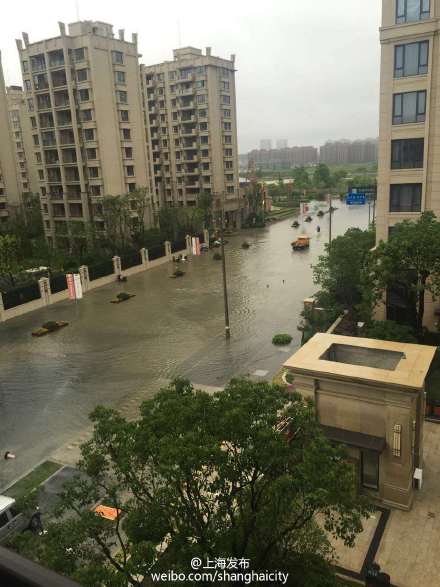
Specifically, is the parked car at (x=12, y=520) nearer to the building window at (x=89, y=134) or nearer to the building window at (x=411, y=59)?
the building window at (x=411, y=59)

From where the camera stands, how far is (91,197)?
65562mm

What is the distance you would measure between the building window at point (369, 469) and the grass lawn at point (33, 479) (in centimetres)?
1300

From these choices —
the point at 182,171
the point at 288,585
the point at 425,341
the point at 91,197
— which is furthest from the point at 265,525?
the point at 182,171

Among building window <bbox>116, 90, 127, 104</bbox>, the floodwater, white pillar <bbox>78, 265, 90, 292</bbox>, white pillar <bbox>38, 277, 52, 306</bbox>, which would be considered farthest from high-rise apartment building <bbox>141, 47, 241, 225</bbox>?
white pillar <bbox>38, 277, 52, 306</bbox>

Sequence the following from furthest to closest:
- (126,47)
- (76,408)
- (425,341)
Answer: (126,47)
(425,341)
(76,408)

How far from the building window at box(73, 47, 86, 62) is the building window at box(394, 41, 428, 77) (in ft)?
143

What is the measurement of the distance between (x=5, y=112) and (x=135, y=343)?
63.2 meters

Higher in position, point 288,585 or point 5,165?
point 5,165

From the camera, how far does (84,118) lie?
62.8 m

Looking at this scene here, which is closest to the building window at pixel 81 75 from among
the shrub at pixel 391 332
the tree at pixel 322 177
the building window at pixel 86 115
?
the building window at pixel 86 115

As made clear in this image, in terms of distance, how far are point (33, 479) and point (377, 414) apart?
14.4 meters

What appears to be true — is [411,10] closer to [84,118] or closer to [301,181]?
[84,118]

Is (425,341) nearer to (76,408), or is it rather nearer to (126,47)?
(76,408)

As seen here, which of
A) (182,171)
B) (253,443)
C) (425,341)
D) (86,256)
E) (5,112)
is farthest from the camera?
(182,171)
